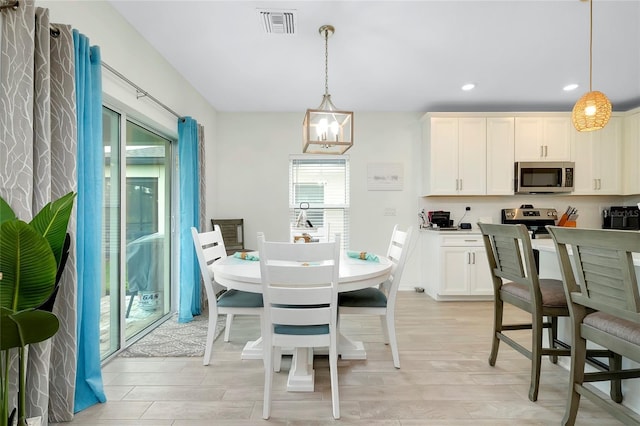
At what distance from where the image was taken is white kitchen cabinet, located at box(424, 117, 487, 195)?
4.17 metres

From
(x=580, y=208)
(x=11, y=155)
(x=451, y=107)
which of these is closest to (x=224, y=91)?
(x=11, y=155)

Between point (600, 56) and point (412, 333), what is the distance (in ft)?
10.3

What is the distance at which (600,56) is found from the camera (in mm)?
2949

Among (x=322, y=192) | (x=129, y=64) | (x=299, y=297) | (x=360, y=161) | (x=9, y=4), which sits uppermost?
(x=129, y=64)

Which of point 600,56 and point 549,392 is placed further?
point 600,56

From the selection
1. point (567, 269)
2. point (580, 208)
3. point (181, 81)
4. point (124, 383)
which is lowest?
point (124, 383)

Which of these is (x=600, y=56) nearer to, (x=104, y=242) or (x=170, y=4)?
(x=170, y=4)

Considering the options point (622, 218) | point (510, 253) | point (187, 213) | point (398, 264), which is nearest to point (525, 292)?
point (510, 253)

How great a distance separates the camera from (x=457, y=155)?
419cm

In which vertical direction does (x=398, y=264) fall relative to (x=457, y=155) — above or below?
below

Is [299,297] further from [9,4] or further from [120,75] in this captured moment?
[120,75]

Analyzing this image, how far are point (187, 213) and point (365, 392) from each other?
2.45 meters

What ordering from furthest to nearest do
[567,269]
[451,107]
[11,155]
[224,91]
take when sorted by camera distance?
[451,107] < [224,91] < [567,269] < [11,155]

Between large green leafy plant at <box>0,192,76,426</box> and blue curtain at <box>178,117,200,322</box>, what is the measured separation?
6.57 ft
